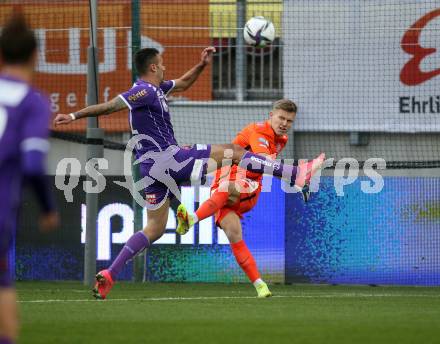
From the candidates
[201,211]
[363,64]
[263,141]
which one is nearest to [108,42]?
[363,64]

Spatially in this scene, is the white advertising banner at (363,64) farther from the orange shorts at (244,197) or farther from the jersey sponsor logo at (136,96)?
the jersey sponsor logo at (136,96)

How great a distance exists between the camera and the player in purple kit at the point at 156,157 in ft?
35.1

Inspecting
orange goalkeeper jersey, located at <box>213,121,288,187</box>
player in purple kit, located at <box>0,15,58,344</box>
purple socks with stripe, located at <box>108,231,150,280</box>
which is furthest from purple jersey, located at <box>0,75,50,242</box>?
orange goalkeeper jersey, located at <box>213,121,288,187</box>

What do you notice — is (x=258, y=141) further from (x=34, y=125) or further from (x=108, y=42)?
(x=108, y=42)

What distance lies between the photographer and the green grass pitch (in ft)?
24.7

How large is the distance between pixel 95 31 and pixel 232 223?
4395 millimetres

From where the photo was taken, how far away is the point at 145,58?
11.1 m

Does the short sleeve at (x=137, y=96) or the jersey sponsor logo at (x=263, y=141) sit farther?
Result: the jersey sponsor logo at (x=263, y=141)

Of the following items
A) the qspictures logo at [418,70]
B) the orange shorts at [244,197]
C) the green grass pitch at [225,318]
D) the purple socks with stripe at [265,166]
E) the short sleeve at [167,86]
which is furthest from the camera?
the qspictures logo at [418,70]

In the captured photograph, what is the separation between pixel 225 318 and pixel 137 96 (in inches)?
117

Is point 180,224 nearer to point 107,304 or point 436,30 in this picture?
point 107,304

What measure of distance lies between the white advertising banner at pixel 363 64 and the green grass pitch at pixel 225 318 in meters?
5.96

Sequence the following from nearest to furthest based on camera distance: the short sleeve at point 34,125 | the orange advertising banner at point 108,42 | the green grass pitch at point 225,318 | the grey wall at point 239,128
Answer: the short sleeve at point 34,125
the green grass pitch at point 225,318
the grey wall at point 239,128
the orange advertising banner at point 108,42

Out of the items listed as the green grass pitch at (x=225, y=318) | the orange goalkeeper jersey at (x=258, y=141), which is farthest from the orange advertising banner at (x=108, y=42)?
the orange goalkeeper jersey at (x=258, y=141)
